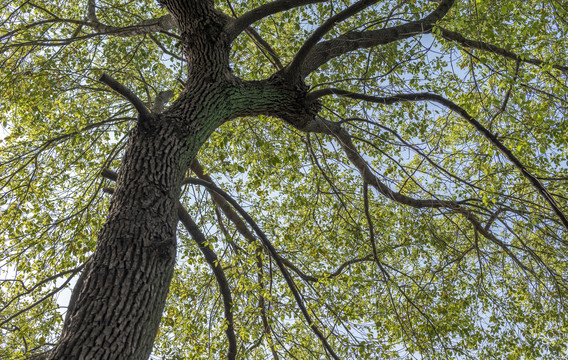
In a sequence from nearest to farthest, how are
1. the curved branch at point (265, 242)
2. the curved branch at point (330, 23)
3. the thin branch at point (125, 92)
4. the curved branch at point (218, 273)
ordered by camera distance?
the thin branch at point (125, 92) < the curved branch at point (330, 23) < the curved branch at point (265, 242) < the curved branch at point (218, 273)

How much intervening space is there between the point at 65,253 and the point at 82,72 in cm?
283

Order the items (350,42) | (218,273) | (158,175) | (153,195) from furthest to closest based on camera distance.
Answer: (218,273) < (350,42) < (158,175) < (153,195)

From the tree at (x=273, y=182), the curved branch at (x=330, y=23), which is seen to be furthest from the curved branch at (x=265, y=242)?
the curved branch at (x=330, y=23)

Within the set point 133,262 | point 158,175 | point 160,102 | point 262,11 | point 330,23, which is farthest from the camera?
point 160,102

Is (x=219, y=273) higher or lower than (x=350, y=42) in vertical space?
lower

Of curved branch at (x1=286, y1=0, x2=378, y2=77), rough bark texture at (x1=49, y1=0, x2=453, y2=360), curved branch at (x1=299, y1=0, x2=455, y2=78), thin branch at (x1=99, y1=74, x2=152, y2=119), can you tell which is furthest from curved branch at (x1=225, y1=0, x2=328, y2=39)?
thin branch at (x1=99, y1=74, x2=152, y2=119)

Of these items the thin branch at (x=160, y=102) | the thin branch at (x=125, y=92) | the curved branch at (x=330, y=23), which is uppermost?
the thin branch at (x=160, y=102)

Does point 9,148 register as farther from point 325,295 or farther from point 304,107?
point 325,295

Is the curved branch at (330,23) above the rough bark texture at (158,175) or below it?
above

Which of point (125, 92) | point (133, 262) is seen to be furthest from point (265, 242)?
point (125, 92)

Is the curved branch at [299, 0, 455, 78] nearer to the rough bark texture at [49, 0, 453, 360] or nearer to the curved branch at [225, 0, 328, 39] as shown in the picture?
the rough bark texture at [49, 0, 453, 360]

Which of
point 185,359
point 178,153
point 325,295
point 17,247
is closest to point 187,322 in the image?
point 185,359

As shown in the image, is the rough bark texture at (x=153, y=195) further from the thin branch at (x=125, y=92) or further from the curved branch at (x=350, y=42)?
the curved branch at (x=350, y=42)

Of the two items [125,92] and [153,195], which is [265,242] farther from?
[125,92]
